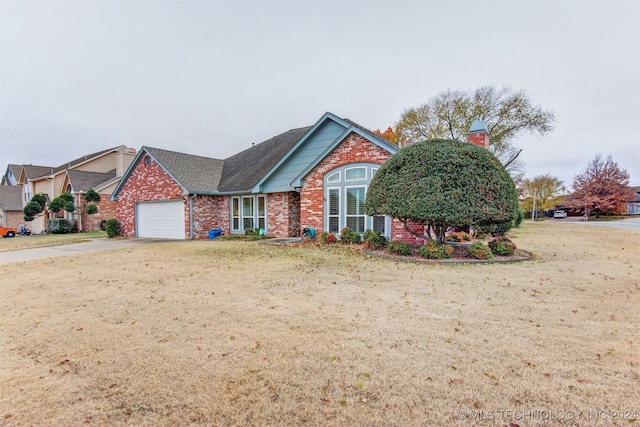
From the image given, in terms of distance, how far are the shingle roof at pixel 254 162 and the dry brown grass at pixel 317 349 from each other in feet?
33.5

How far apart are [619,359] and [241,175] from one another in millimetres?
16895

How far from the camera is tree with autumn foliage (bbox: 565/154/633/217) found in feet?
131

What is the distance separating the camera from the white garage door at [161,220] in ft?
56.8

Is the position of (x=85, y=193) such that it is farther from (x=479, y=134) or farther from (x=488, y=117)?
(x=488, y=117)

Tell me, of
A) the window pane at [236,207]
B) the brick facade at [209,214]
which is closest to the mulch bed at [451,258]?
the window pane at [236,207]

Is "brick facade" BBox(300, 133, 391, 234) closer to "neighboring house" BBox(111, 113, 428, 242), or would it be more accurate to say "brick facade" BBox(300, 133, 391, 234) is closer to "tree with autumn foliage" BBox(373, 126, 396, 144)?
"neighboring house" BBox(111, 113, 428, 242)

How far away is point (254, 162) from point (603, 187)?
4675 cm

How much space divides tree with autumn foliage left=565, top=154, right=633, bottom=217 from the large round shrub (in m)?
44.2

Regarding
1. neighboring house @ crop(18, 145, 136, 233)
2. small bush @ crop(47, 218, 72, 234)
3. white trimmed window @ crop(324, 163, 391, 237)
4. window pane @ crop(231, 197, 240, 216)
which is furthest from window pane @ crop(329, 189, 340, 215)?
small bush @ crop(47, 218, 72, 234)

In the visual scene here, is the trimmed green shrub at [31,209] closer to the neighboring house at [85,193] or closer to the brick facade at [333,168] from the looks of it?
the neighboring house at [85,193]

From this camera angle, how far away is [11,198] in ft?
108

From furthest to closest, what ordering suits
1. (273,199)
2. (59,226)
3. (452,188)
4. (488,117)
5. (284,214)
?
(488,117) → (59,226) → (273,199) → (284,214) → (452,188)

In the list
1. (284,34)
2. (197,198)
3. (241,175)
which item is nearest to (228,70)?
(284,34)

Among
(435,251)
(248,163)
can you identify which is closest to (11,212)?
(248,163)
